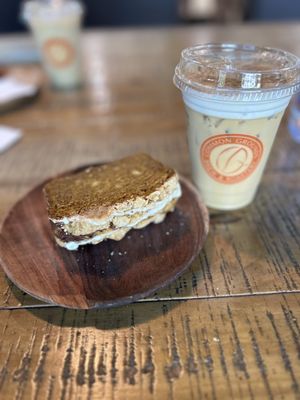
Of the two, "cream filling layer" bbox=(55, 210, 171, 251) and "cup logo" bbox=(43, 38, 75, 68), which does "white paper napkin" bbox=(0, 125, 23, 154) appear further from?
"cream filling layer" bbox=(55, 210, 171, 251)

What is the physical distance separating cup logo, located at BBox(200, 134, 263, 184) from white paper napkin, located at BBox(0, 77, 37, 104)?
2.90 ft

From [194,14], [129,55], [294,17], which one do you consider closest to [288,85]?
[129,55]

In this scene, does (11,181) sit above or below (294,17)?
above

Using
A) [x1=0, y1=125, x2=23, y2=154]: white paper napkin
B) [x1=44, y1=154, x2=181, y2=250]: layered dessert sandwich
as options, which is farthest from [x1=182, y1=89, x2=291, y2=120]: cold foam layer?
[x1=0, y1=125, x2=23, y2=154]: white paper napkin

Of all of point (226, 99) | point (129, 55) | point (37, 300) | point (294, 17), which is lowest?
point (294, 17)

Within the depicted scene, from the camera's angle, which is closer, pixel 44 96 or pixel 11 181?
Answer: pixel 11 181

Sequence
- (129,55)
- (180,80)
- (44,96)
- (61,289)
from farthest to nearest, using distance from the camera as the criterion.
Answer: (129,55), (44,96), (180,80), (61,289)

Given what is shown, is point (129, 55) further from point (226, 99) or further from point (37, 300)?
point (37, 300)

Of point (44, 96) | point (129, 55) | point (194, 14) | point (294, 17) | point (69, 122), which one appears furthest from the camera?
point (294, 17)

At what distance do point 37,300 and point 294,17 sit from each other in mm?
A: 3831

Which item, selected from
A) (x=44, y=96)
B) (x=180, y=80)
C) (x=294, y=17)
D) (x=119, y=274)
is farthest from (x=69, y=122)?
(x=294, y=17)

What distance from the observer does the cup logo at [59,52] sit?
4.65 ft

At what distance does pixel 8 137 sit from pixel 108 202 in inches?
25.5

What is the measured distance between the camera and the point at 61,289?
0.60 m
